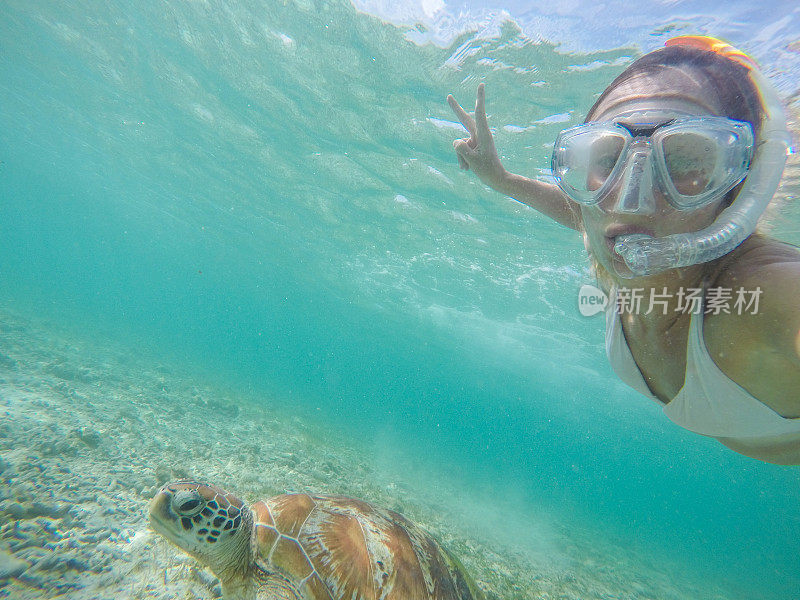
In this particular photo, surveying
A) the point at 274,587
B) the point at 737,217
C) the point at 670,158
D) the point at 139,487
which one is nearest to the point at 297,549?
the point at 274,587

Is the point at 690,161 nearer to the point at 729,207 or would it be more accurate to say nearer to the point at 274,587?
the point at 729,207

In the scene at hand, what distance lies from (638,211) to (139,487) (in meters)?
6.48

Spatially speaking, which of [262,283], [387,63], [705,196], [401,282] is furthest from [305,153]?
[262,283]

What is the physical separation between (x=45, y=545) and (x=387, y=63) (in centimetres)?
1200

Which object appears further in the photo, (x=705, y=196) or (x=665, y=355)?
(x=665, y=355)

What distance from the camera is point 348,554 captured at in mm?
2494

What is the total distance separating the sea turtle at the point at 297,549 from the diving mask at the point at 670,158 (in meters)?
2.92

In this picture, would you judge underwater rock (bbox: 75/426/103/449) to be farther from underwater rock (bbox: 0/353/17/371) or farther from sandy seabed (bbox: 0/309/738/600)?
underwater rock (bbox: 0/353/17/371)

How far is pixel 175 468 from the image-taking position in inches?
215

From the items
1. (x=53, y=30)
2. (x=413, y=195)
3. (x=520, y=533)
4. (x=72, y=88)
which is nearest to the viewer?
(x=520, y=533)

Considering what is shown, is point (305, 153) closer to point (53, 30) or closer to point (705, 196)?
point (53, 30)

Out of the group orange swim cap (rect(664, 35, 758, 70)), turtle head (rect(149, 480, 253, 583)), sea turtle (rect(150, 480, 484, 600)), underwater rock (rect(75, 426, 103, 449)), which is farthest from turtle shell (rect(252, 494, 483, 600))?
underwater rock (rect(75, 426, 103, 449))

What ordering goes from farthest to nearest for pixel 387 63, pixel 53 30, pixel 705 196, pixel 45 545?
1. pixel 53 30
2. pixel 387 63
3. pixel 45 545
4. pixel 705 196

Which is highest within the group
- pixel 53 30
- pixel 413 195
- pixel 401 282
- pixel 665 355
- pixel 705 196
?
pixel 53 30
